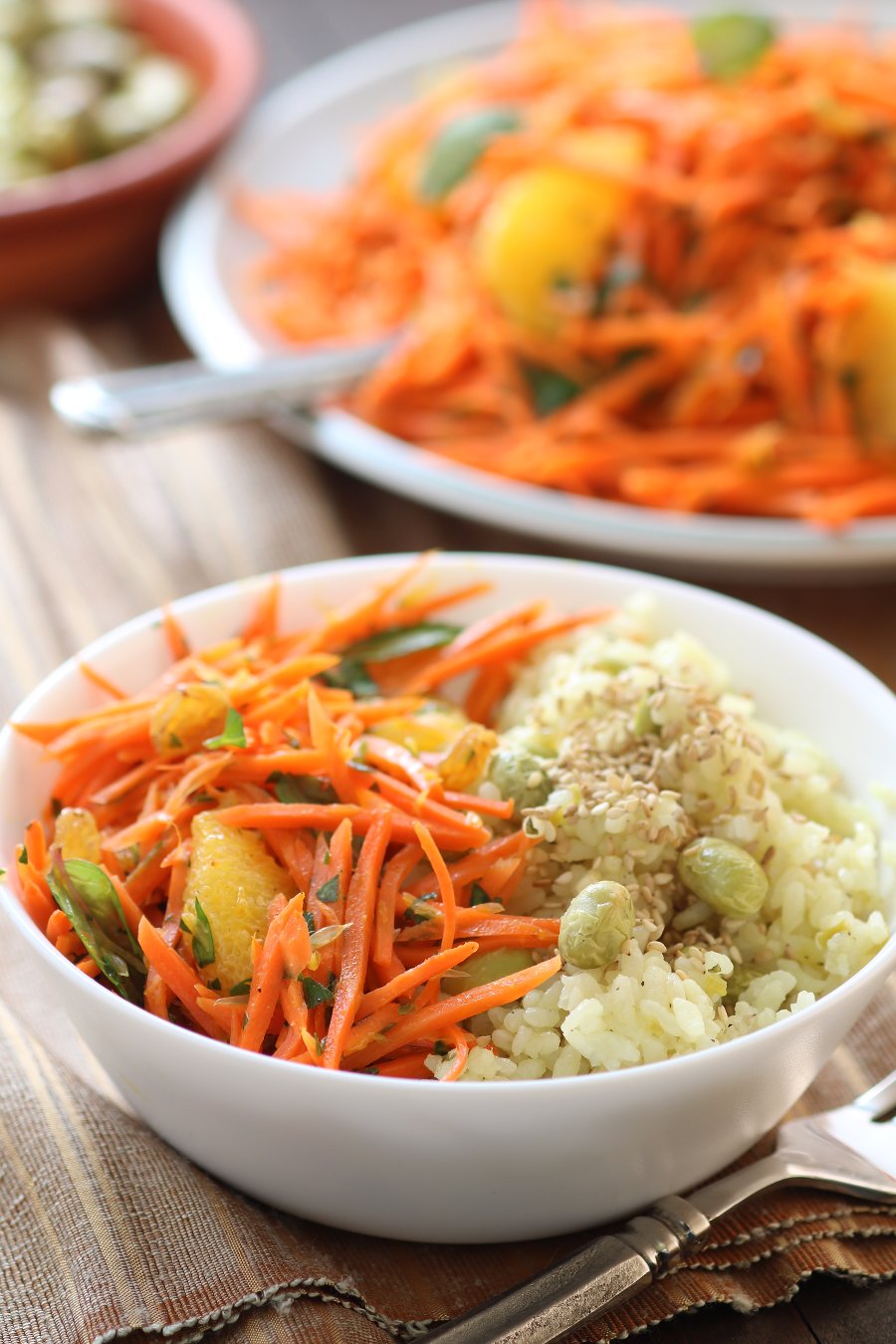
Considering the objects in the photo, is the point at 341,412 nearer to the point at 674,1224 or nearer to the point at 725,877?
the point at 725,877

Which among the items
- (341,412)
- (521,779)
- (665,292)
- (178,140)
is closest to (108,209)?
(178,140)

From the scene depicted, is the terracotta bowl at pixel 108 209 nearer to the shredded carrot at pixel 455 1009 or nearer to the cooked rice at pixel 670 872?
the cooked rice at pixel 670 872

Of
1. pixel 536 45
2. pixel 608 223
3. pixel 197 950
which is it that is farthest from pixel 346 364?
pixel 197 950

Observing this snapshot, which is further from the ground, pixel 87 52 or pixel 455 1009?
pixel 87 52

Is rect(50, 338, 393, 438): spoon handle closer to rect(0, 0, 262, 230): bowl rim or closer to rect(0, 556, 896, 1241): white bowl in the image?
rect(0, 0, 262, 230): bowl rim

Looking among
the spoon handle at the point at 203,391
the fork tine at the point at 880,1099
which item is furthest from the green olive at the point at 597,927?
the spoon handle at the point at 203,391

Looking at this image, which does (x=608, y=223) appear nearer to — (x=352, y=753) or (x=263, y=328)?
(x=263, y=328)
